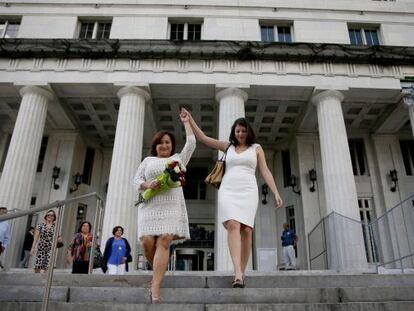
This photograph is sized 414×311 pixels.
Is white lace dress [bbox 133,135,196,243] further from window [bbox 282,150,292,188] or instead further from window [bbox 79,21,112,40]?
window [bbox 282,150,292,188]

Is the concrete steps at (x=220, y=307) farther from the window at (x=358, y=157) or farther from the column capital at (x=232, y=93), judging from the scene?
the window at (x=358, y=157)

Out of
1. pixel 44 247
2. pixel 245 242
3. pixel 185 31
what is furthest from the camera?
pixel 185 31

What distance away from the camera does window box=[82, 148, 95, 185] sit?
21656mm

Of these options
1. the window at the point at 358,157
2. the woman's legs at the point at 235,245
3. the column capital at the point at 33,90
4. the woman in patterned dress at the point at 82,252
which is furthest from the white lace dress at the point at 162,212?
the window at the point at 358,157

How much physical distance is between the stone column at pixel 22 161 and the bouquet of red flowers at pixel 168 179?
11.4m

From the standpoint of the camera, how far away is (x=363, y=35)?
19.5 m

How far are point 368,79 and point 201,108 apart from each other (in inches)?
330

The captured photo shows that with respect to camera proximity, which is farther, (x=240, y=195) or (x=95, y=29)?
(x=95, y=29)

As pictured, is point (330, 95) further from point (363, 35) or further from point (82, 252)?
point (82, 252)

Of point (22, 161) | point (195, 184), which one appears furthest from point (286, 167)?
point (22, 161)

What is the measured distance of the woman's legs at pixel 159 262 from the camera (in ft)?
12.6

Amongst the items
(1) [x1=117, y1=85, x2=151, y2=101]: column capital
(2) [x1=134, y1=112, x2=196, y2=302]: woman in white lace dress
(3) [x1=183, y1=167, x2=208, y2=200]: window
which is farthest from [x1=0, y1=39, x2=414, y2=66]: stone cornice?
(2) [x1=134, y1=112, x2=196, y2=302]: woman in white lace dress

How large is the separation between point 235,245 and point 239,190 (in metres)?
0.69

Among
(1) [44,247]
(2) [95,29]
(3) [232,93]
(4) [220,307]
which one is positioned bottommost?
(4) [220,307]
